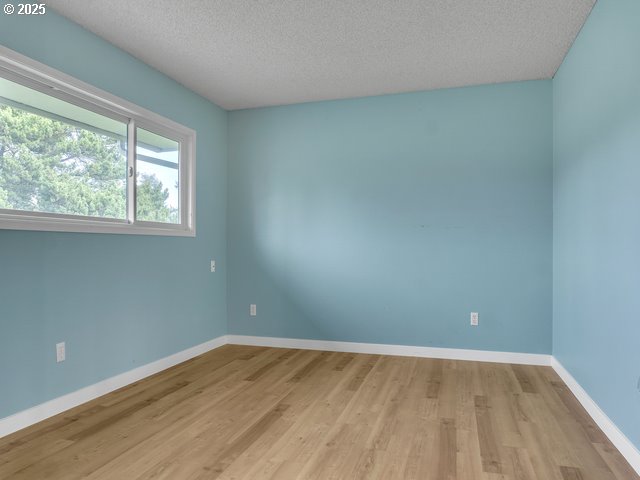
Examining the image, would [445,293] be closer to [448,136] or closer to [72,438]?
[448,136]

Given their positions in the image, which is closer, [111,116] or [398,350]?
[111,116]

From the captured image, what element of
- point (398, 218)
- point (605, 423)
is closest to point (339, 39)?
point (398, 218)

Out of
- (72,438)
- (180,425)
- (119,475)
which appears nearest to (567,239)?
(180,425)

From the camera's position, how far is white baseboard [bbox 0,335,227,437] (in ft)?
7.76

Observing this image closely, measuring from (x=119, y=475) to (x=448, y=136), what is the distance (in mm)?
3672

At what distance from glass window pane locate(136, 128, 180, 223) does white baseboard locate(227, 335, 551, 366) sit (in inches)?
63.3

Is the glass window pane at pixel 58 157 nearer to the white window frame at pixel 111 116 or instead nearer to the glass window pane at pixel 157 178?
the white window frame at pixel 111 116

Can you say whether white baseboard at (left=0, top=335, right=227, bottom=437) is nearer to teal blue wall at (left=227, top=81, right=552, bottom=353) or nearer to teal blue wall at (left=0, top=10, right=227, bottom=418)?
teal blue wall at (left=0, top=10, right=227, bottom=418)

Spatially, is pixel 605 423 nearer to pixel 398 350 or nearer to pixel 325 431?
pixel 325 431

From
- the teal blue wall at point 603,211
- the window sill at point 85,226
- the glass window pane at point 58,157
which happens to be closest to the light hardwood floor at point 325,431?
the teal blue wall at point 603,211

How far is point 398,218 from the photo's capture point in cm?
411

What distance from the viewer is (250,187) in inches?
182

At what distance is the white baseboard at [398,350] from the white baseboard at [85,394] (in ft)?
2.41

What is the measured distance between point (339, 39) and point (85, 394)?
3087 mm
